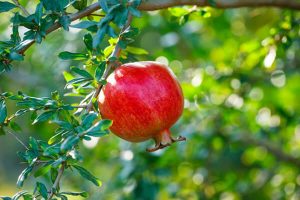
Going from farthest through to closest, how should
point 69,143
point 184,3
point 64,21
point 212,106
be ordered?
point 212,106 → point 184,3 → point 64,21 → point 69,143

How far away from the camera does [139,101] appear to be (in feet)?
4.03

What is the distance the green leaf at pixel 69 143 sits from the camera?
1.07 metres

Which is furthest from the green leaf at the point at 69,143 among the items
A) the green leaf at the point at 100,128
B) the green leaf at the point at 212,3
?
the green leaf at the point at 212,3

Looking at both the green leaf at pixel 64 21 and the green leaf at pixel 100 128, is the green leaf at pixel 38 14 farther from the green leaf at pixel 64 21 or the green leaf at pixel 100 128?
the green leaf at pixel 100 128

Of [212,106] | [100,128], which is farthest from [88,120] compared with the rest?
[212,106]

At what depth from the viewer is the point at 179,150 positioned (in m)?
2.28

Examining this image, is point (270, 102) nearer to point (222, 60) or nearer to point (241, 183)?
point (222, 60)

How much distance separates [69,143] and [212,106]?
1.30m

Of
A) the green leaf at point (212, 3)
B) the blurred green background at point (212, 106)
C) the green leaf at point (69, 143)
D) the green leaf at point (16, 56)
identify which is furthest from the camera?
the blurred green background at point (212, 106)

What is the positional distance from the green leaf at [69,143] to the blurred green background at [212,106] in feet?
2.90

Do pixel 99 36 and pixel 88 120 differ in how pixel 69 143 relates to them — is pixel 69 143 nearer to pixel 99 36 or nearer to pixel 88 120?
pixel 88 120

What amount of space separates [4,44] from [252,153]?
206cm

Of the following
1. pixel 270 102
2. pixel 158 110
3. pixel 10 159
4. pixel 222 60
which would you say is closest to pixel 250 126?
pixel 270 102

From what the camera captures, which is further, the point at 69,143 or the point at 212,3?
the point at 212,3
